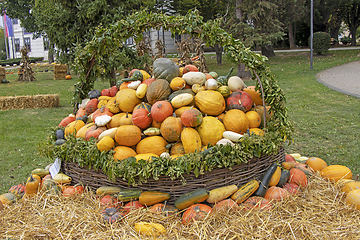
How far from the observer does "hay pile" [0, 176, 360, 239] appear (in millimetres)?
2415

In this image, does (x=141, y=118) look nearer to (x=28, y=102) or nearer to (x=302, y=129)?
(x=302, y=129)

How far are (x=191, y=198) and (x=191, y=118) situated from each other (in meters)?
0.87

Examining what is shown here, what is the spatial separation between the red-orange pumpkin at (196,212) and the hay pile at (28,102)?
9053 millimetres

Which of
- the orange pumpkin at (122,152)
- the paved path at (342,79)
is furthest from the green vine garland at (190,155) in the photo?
the paved path at (342,79)

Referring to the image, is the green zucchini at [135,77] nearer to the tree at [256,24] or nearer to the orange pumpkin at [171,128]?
the orange pumpkin at [171,128]

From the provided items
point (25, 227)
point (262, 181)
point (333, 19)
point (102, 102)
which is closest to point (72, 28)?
point (102, 102)

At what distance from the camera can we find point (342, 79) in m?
12.5

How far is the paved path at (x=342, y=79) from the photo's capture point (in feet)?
33.7

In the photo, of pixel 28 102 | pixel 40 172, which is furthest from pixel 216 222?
pixel 28 102

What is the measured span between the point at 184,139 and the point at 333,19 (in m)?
36.0

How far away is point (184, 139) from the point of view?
9.93ft

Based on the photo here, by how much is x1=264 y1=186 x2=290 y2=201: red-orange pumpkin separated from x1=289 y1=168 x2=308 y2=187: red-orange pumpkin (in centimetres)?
34

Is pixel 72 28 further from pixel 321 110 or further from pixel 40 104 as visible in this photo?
pixel 321 110

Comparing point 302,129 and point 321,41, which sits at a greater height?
point 321,41
